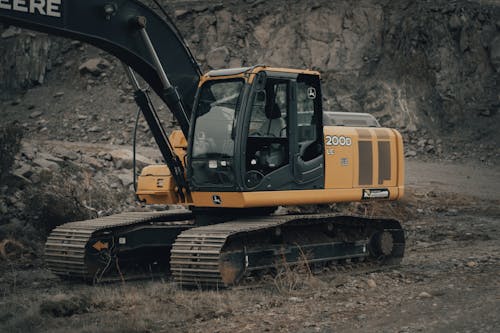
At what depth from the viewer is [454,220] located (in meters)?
17.4

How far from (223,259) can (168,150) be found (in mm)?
1855

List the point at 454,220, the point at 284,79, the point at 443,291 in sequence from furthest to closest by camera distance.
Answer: the point at 454,220 < the point at 284,79 < the point at 443,291

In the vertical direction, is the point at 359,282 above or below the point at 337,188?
below

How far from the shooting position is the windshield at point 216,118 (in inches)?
385

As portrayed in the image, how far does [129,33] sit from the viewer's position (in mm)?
9648

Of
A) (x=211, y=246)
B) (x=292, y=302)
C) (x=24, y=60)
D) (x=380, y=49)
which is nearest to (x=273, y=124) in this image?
(x=211, y=246)

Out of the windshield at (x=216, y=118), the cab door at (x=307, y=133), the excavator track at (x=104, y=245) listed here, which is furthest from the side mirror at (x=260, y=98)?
the excavator track at (x=104, y=245)

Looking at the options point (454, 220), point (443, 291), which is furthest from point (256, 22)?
point (443, 291)

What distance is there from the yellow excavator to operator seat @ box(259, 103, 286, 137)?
1 centimetres

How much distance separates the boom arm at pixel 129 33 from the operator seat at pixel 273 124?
3.63ft

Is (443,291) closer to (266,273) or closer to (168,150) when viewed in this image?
(266,273)

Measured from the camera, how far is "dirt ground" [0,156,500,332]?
7.56 m

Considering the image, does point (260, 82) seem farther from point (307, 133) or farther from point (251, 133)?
point (307, 133)

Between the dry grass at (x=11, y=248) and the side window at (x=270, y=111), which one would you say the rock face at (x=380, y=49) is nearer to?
the dry grass at (x=11, y=248)
